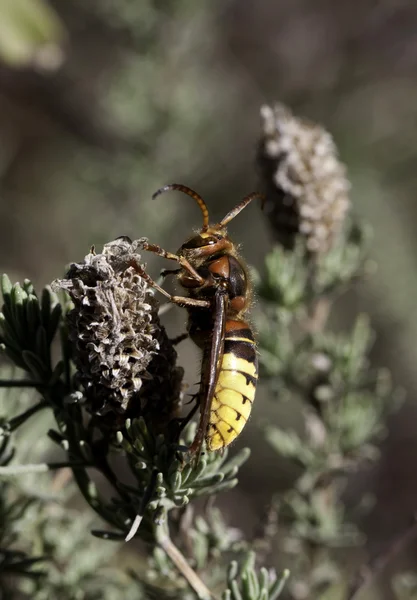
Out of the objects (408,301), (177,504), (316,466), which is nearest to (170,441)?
→ (177,504)

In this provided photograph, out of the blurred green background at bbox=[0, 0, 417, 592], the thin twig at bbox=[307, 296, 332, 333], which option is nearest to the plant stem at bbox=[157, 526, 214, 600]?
the thin twig at bbox=[307, 296, 332, 333]

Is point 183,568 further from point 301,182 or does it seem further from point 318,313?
point 301,182

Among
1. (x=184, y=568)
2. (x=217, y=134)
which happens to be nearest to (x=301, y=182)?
(x=184, y=568)

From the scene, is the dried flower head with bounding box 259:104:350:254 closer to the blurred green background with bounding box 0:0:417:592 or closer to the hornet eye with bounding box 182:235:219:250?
Answer: the hornet eye with bounding box 182:235:219:250

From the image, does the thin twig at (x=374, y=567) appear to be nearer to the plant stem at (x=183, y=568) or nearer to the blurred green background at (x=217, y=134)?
the plant stem at (x=183, y=568)

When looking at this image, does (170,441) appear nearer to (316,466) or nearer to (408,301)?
(316,466)

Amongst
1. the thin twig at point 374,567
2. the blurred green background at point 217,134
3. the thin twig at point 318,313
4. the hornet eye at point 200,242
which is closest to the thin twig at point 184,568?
the thin twig at point 374,567
